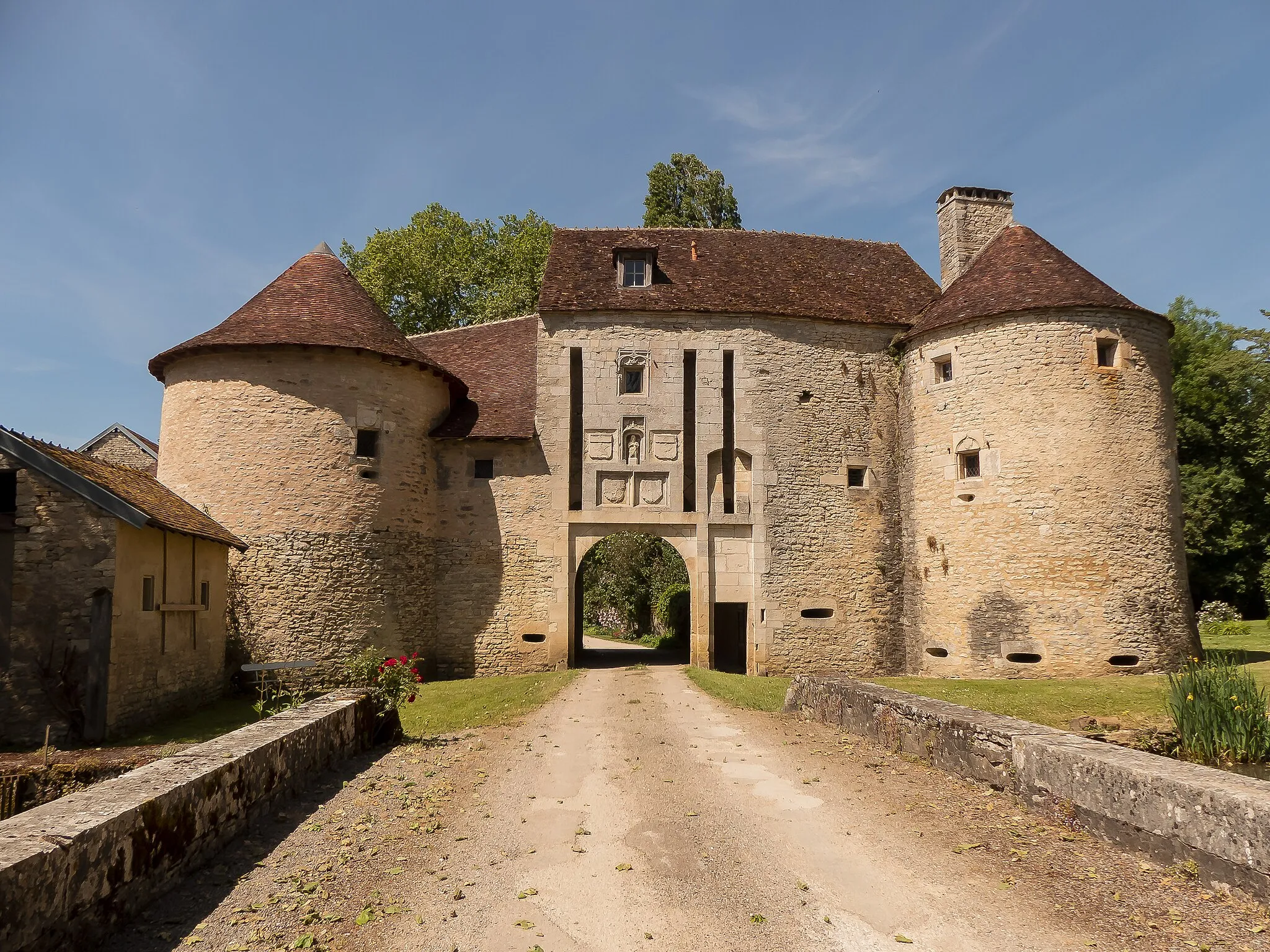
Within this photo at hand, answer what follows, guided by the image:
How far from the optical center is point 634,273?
20391mm

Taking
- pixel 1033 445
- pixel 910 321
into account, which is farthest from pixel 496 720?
pixel 910 321

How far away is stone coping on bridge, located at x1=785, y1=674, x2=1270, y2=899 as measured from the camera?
4.39m

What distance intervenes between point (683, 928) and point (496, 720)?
7513mm

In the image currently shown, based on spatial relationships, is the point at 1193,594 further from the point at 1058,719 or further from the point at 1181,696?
the point at 1181,696

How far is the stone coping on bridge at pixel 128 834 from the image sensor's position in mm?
3551

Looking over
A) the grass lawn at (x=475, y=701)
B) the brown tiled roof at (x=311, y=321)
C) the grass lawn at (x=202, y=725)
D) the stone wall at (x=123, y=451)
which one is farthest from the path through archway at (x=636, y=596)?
the stone wall at (x=123, y=451)

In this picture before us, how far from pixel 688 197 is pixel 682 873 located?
32.9m

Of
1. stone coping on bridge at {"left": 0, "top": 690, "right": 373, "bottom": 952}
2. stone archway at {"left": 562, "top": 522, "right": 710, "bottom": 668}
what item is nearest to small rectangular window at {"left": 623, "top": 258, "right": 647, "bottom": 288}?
stone archway at {"left": 562, "top": 522, "right": 710, "bottom": 668}

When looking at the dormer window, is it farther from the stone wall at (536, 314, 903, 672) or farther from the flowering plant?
the flowering plant

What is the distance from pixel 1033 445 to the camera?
17.1 m

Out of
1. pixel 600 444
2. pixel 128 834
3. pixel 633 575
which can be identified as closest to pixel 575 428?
pixel 600 444

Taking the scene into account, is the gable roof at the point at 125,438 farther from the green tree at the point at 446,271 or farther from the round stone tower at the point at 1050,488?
the round stone tower at the point at 1050,488

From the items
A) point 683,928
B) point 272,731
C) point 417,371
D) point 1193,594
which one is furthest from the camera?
point 1193,594

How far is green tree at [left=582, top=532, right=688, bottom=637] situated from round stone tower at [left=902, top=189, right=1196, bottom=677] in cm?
1478
